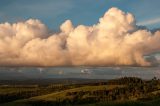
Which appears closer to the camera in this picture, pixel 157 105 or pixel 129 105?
pixel 129 105

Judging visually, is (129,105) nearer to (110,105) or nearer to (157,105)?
(110,105)

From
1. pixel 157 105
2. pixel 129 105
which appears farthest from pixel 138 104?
pixel 157 105

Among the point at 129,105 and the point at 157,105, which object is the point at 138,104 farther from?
the point at 157,105

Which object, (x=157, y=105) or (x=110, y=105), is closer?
(x=110, y=105)

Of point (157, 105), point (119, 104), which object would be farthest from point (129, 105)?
point (157, 105)

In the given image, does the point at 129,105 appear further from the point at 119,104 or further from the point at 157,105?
the point at 157,105

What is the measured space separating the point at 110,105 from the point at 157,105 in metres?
17.0

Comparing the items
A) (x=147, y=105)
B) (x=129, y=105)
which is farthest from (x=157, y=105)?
(x=129, y=105)

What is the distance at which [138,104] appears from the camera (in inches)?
3474

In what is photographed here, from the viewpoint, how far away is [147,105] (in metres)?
91.9

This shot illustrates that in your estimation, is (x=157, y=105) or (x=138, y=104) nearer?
(x=138, y=104)

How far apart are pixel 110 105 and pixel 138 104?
7.05 metres

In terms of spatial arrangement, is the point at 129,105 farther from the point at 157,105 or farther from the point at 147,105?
the point at 157,105

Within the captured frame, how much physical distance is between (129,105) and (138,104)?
264 cm
